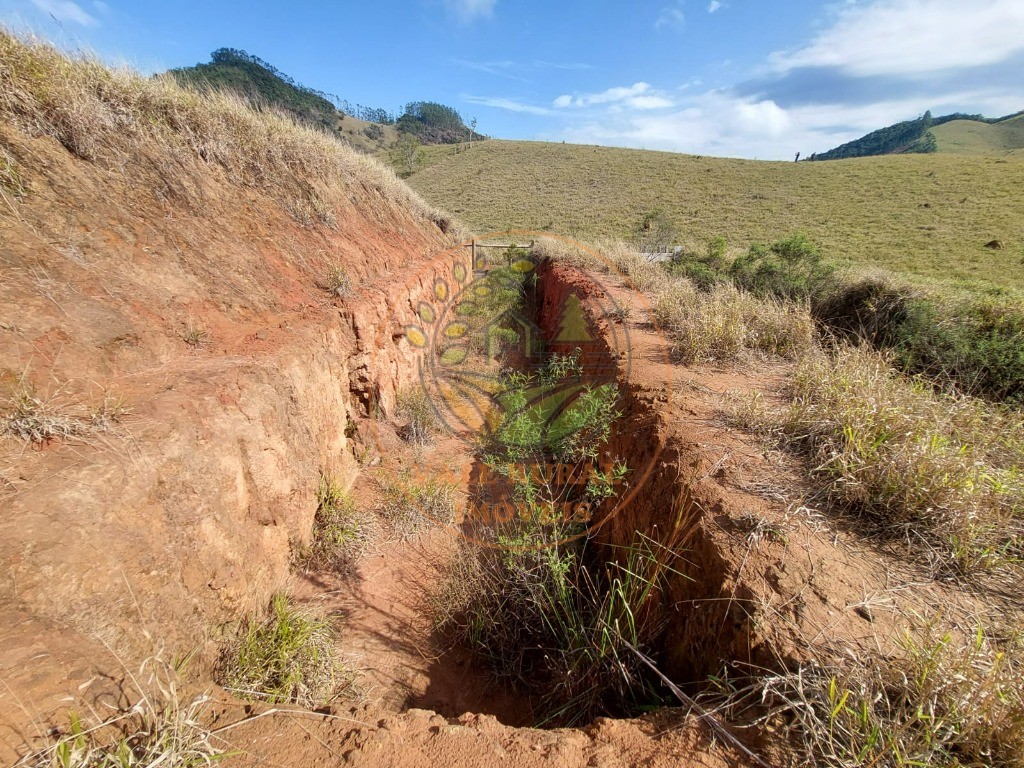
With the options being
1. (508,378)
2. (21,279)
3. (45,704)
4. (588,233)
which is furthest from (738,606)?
(588,233)

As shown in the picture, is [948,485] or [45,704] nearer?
[45,704]

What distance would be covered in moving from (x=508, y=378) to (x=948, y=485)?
649cm

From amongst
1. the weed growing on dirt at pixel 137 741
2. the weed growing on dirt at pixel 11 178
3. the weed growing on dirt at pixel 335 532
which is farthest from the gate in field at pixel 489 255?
the weed growing on dirt at pixel 137 741

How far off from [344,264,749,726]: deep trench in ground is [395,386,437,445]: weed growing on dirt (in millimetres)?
1438

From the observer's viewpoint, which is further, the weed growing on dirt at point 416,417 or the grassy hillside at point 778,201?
the grassy hillside at point 778,201

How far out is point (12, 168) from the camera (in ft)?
9.30

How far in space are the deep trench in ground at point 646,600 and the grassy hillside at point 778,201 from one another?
14825 millimetres

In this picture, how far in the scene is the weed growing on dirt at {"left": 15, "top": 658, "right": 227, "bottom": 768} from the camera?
1357 millimetres

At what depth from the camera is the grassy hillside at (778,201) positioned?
16906mm

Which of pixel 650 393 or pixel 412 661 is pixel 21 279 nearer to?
pixel 412 661

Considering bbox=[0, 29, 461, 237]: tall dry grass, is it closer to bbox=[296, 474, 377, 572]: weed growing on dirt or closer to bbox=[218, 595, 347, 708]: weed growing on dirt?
bbox=[296, 474, 377, 572]: weed growing on dirt

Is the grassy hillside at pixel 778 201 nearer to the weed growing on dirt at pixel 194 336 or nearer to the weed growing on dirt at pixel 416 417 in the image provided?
the weed growing on dirt at pixel 416 417

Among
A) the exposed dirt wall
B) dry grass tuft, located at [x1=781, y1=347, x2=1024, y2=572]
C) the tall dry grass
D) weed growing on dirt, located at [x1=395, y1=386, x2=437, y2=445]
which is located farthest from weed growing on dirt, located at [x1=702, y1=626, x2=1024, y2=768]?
the tall dry grass

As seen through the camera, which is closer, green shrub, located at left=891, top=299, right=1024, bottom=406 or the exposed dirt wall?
the exposed dirt wall
